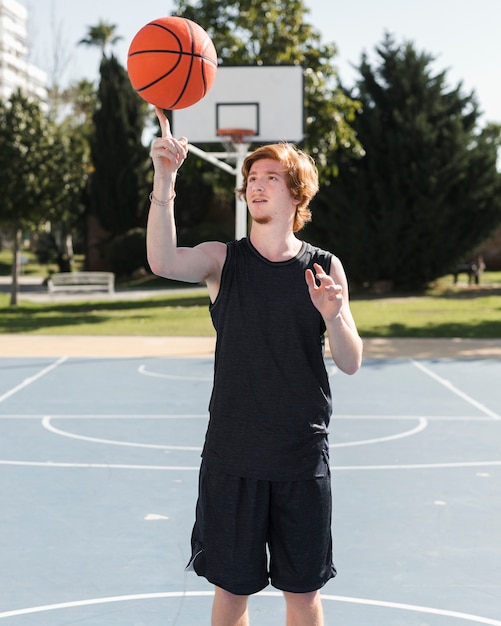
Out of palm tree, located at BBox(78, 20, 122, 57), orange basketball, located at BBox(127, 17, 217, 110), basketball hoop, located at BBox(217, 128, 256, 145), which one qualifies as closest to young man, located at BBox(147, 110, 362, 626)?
orange basketball, located at BBox(127, 17, 217, 110)

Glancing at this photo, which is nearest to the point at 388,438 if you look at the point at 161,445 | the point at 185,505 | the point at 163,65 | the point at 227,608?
the point at 161,445

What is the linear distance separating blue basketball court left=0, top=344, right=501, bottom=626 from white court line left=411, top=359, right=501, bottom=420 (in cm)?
6

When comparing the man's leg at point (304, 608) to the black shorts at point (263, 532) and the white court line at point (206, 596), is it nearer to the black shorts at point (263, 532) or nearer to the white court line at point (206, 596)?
the black shorts at point (263, 532)

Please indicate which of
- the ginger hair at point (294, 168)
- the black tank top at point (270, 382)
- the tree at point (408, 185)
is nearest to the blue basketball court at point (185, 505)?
the black tank top at point (270, 382)

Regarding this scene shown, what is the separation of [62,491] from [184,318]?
13889 mm

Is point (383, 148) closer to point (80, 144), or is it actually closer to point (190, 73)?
point (80, 144)

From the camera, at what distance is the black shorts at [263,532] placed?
9.77ft

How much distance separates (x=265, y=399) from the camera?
2.96m

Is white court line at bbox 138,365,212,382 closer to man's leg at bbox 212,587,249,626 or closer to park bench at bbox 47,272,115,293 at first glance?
man's leg at bbox 212,587,249,626

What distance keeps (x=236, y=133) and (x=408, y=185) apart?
45.2 ft

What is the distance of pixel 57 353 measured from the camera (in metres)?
14.2

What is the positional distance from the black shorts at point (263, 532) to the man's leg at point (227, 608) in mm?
53

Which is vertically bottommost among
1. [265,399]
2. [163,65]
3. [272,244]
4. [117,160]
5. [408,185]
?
[265,399]

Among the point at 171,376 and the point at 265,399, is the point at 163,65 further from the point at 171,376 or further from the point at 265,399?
the point at 171,376
